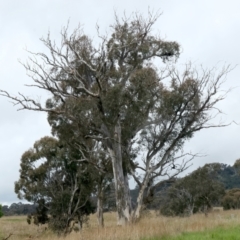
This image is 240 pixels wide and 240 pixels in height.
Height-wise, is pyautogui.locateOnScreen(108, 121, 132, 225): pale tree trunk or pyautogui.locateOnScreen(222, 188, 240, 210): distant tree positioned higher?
pyautogui.locateOnScreen(222, 188, 240, 210): distant tree

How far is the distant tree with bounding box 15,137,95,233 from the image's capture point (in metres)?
33.2

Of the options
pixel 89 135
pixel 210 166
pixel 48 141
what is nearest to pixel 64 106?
pixel 89 135

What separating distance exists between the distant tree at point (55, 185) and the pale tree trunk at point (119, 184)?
1156 centimetres

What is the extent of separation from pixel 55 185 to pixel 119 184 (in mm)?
14533

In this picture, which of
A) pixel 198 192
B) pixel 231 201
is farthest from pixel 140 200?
pixel 231 201

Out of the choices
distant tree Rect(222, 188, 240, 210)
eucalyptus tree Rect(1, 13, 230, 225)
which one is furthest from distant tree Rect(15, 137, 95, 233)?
distant tree Rect(222, 188, 240, 210)

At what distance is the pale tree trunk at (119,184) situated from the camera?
2042cm

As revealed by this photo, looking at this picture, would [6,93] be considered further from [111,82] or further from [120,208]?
[120,208]

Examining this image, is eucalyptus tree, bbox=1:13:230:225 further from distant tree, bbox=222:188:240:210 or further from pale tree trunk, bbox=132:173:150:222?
distant tree, bbox=222:188:240:210

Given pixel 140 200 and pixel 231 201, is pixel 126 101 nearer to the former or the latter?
pixel 140 200

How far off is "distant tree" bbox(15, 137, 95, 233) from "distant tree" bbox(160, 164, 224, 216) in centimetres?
1260

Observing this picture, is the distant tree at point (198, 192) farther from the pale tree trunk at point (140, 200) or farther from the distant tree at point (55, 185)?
the pale tree trunk at point (140, 200)

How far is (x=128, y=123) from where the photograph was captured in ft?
67.8

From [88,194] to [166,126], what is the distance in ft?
44.4
